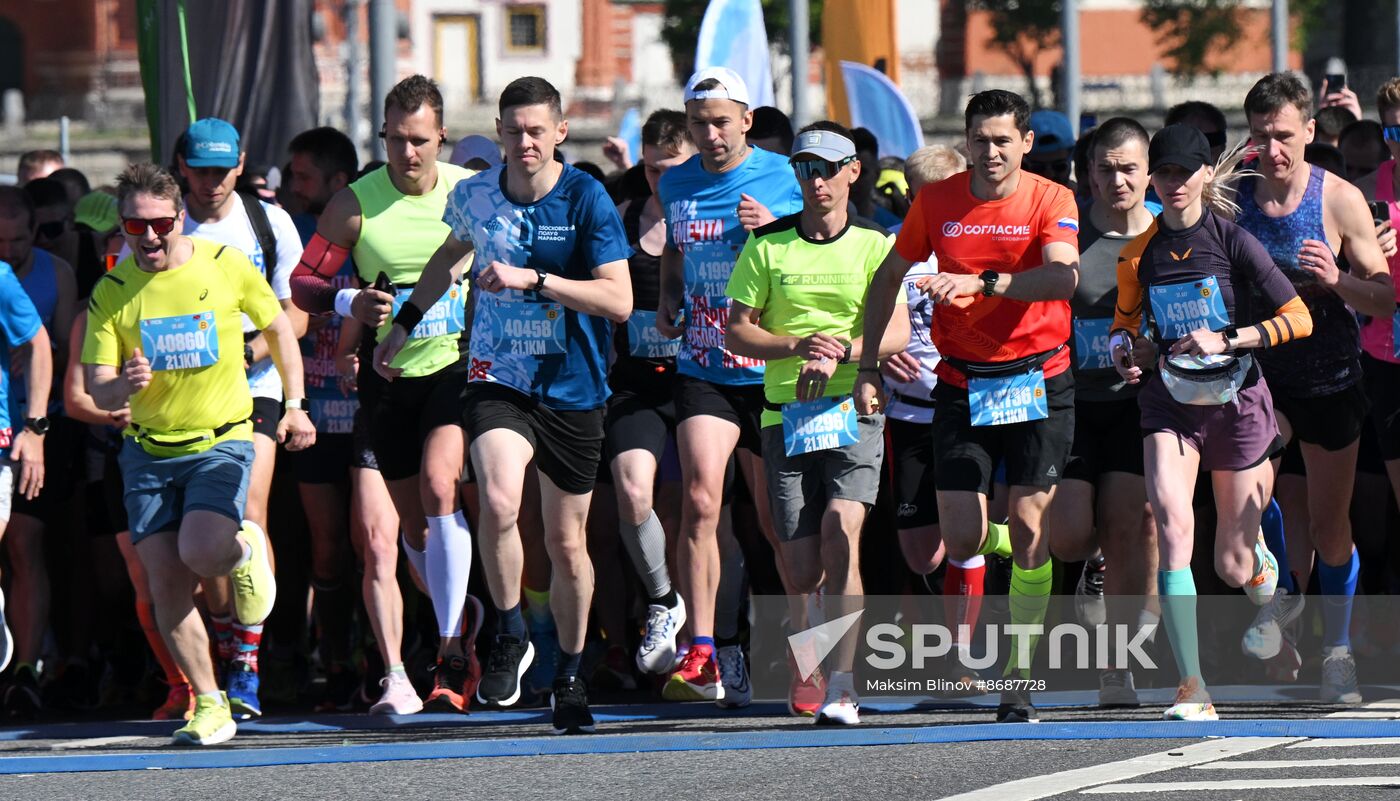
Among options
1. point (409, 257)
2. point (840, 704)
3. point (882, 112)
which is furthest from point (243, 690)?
point (882, 112)

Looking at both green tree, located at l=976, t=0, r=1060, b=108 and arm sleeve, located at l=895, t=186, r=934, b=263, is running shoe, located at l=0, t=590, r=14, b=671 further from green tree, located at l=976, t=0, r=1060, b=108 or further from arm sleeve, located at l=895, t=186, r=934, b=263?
green tree, located at l=976, t=0, r=1060, b=108

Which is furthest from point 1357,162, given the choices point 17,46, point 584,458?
point 17,46

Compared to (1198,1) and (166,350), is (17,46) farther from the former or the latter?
(166,350)

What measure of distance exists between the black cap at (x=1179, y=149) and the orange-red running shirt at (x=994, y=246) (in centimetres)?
33

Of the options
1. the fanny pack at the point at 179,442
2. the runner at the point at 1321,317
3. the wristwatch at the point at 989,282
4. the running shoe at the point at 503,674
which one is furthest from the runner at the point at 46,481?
the runner at the point at 1321,317

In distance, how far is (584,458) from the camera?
28.5 ft

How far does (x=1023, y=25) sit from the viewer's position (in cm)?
4953

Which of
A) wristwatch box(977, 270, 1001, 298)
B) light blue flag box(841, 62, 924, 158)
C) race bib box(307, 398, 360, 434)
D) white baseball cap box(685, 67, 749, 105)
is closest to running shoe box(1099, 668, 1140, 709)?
wristwatch box(977, 270, 1001, 298)

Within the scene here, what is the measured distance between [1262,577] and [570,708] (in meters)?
2.51

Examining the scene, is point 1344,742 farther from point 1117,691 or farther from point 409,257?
point 409,257

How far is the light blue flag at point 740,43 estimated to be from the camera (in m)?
13.2

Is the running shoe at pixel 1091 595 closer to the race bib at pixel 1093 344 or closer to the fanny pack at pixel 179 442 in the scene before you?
the race bib at pixel 1093 344

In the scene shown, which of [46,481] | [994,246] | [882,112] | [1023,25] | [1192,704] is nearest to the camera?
[1192,704]

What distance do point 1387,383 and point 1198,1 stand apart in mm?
39776
